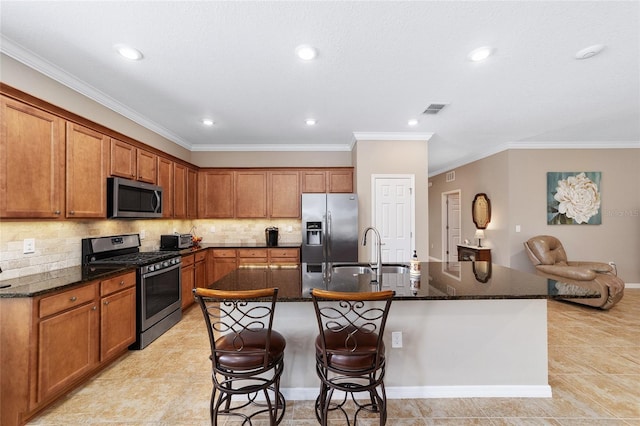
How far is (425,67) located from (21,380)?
384 cm

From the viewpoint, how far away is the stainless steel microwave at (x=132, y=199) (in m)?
2.96

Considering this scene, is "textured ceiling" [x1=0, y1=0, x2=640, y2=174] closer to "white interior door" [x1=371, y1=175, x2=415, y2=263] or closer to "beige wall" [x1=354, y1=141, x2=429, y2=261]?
"beige wall" [x1=354, y1=141, x2=429, y2=261]

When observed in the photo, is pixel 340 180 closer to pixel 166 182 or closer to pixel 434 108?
pixel 434 108

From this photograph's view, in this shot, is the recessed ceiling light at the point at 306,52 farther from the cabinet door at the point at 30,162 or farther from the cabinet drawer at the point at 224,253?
the cabinet drawer at the point at 224,253

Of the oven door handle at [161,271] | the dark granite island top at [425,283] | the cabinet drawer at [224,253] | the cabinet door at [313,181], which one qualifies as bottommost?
the oven door handle at [161,271]

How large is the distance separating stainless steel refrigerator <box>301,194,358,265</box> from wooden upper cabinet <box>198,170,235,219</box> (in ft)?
5.31

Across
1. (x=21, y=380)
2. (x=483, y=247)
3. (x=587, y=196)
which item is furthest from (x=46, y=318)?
(x=587, y=196)

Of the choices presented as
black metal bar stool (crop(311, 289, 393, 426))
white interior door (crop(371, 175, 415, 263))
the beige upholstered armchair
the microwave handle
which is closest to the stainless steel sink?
black metal bar stool (crop(311, 289, 393, 426))

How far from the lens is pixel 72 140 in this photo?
8.29ft

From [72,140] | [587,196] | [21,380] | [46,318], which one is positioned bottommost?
[21,380]

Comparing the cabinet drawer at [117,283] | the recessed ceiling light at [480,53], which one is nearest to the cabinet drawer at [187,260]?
the cabinet drawer at [117,283]

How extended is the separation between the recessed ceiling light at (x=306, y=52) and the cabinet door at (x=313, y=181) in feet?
9.04

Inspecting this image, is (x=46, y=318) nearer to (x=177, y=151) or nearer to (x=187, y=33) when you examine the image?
(x=187, y=33)

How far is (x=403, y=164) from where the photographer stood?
4.52 metres
